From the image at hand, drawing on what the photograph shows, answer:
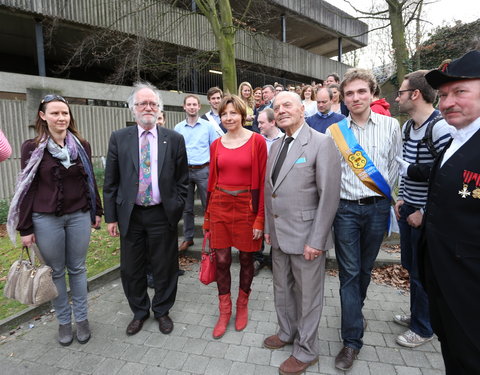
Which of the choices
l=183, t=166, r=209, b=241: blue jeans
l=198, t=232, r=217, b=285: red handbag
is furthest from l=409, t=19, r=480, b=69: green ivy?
l=198, t=232, r=217, b=285: red handbag

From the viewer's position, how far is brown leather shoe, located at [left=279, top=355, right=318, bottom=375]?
2600 millimetres

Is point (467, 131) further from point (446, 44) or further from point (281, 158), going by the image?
point (446, 44)

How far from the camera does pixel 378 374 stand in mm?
2623

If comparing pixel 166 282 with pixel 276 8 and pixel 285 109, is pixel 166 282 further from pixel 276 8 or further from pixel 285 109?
pixel 276 8

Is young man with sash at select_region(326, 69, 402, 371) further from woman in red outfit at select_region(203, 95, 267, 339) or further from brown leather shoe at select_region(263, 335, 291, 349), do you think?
woman in red outfit at select_region(203, 95, 267, 339)

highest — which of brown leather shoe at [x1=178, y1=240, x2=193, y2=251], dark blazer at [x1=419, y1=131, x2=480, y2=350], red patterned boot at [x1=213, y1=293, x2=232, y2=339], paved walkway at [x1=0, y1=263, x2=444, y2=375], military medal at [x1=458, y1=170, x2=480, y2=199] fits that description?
military medal at [x1=458, y1=170, x2=480, y2=199]

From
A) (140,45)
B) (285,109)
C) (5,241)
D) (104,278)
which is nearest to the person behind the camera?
(285,109)

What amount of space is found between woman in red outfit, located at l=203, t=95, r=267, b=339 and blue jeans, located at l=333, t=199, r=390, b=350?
0.78 metres

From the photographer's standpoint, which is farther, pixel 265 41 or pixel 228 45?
pixel 265 41

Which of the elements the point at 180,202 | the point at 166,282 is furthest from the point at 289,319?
the point at 180,202

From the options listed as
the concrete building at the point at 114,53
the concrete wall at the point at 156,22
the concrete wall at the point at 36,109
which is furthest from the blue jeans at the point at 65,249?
the concrete wall at the point at 156,22

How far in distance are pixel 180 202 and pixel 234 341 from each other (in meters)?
1.56

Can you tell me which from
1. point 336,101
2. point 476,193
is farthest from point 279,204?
point 336,101

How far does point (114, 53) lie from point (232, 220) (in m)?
12.3
